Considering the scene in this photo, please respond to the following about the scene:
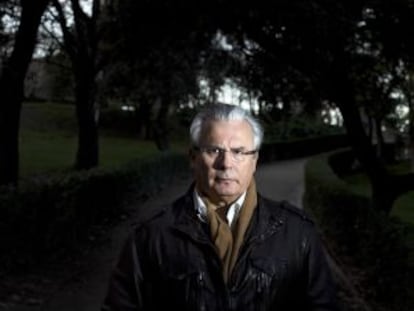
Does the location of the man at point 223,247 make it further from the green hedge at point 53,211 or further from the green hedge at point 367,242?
the green hedge at point 53,211

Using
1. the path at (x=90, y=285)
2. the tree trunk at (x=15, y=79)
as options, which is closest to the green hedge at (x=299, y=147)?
the path at (x=90, y=285)

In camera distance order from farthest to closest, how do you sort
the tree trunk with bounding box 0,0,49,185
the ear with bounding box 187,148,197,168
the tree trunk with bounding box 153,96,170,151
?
the tree trunk with bounding box 153,96,170,151, the tree trunk with bounding box 0,0,49,185, the ear with bounding box 187,148,197,168

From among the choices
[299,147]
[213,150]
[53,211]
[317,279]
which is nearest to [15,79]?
[53,211]

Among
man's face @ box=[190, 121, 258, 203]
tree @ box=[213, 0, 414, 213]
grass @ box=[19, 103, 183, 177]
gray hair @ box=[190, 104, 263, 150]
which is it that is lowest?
grass @ box=[19, 103, 183, 177]

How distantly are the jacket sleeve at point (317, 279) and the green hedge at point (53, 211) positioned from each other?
680 centimetres

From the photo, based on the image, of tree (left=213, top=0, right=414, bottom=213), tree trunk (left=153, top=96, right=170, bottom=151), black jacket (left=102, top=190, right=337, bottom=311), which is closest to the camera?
black jacket (left=102, top=190, right=337, bottom=311)

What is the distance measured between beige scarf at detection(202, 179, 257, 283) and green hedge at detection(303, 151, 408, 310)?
519 centimetres

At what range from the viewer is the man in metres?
2.84

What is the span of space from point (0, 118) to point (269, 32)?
16.9ft

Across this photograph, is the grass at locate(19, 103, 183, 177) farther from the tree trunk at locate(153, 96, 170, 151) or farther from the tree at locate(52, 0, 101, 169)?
the tree at locate(52, 0, 101, 169)

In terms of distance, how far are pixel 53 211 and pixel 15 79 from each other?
380 centimetres

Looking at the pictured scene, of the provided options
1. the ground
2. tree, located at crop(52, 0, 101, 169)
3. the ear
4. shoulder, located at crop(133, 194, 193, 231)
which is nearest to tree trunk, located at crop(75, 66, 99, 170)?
tree, located at crop(52, 0, 101, 169)

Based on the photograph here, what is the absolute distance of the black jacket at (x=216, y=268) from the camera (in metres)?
2.84

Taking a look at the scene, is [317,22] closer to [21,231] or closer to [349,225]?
[349,225]
